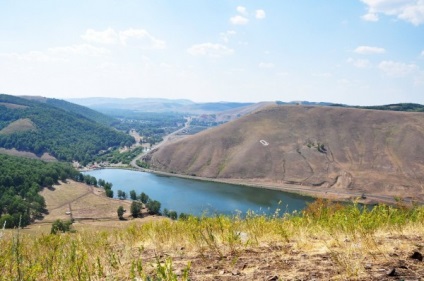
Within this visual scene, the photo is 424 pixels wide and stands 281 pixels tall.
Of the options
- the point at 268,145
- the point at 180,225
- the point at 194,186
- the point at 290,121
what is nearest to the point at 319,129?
the point at 290,121

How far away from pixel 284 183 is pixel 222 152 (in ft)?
141

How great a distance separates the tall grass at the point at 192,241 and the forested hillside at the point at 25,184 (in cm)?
7839

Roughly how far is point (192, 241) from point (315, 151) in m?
159

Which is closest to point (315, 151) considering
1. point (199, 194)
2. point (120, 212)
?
point (199, 194)

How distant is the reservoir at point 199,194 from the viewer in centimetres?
10581

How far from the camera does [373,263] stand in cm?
491

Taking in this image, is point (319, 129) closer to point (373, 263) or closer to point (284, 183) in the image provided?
point (284, 183)

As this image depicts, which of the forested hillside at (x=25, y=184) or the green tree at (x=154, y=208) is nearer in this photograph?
the forested hillside at (x=25, y=184)

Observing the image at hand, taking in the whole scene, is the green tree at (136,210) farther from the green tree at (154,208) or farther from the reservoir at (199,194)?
the reservoir at (199,194)

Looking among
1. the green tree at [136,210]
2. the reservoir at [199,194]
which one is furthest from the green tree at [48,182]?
the green tree at [136,210]

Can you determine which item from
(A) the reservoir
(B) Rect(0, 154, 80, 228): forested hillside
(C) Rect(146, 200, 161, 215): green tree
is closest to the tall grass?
(B) Rect(0, 154, 80, 228): forested hillside

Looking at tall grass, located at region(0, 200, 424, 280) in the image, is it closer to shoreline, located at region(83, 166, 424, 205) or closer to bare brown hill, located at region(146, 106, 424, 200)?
shoreline, located at region(83, 166, 424, 205)

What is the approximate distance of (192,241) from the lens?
21.8 feet

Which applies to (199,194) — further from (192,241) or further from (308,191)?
(192,241)
